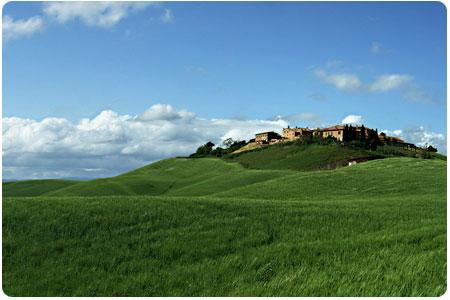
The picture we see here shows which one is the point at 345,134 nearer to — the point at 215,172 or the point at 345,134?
the point at 345,134

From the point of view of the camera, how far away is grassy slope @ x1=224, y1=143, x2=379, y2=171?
241ft

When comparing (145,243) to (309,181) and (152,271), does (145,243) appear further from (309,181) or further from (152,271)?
(309,181)

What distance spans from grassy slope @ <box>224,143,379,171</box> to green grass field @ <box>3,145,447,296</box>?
52366 mm

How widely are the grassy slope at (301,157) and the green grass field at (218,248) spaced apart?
52366 millimetres

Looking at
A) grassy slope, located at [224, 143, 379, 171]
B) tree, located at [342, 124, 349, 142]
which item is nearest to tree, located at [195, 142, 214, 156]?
grassy slope, located at [224, 143, 379, 171]

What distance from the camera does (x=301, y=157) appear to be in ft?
271

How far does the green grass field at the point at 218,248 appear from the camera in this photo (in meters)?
10.9

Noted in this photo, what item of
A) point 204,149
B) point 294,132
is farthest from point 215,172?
point 294,132

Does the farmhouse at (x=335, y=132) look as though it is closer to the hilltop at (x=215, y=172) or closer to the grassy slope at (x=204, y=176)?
the hilltop at (x=215, y=172)

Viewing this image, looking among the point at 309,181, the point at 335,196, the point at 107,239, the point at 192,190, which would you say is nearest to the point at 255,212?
the point at 107,239

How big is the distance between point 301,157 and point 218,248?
2771 inches

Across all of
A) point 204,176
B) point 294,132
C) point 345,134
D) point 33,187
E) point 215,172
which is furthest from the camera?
point 294,132

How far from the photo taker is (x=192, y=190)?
1929 inches

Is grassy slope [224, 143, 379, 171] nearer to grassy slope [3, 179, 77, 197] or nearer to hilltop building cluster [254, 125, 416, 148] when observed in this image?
hilltop building cluster [254, 125, 416, 148]
